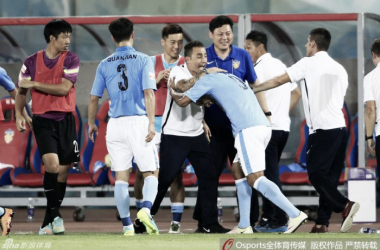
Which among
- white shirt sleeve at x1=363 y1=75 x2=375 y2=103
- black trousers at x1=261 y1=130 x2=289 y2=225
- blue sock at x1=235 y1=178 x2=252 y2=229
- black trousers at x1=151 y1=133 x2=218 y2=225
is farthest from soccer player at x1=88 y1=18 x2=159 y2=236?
white shirt sleeve at x1=363 y1=75 x2=375 y2=103

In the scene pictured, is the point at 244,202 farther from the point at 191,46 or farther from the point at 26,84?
the point at 26,84

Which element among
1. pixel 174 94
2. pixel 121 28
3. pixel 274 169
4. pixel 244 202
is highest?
pixel 121 28

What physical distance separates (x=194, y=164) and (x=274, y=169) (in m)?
0.93

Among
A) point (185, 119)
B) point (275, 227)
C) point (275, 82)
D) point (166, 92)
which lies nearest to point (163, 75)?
point (166, 92)

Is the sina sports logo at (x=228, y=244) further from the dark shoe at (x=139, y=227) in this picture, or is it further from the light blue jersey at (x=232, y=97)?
the dark shoe at (x=139, y=227)

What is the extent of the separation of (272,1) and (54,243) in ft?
28.6

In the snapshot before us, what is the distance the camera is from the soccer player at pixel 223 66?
892cm

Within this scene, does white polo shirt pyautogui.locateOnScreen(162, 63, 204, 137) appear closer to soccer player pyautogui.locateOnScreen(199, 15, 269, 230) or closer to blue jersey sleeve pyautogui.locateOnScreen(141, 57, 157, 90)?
soccer player pyautogui.locateOnScreen(199, 15, 269, 230)

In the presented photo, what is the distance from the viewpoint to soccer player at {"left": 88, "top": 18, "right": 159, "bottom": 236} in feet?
27.3

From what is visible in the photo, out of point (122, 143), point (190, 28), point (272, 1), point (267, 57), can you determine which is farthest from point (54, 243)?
point (272, 1)

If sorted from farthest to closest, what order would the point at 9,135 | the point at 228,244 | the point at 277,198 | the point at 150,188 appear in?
the point at 9,135
the point at 150,188
the point at 277,198
the point at 228,244

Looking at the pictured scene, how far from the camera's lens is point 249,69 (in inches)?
354

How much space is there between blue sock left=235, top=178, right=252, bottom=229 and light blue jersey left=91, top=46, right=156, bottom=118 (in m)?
1.15

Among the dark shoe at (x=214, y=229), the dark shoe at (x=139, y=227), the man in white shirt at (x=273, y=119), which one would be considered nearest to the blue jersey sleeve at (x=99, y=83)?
the dark shoe at (x=139, y=227)
